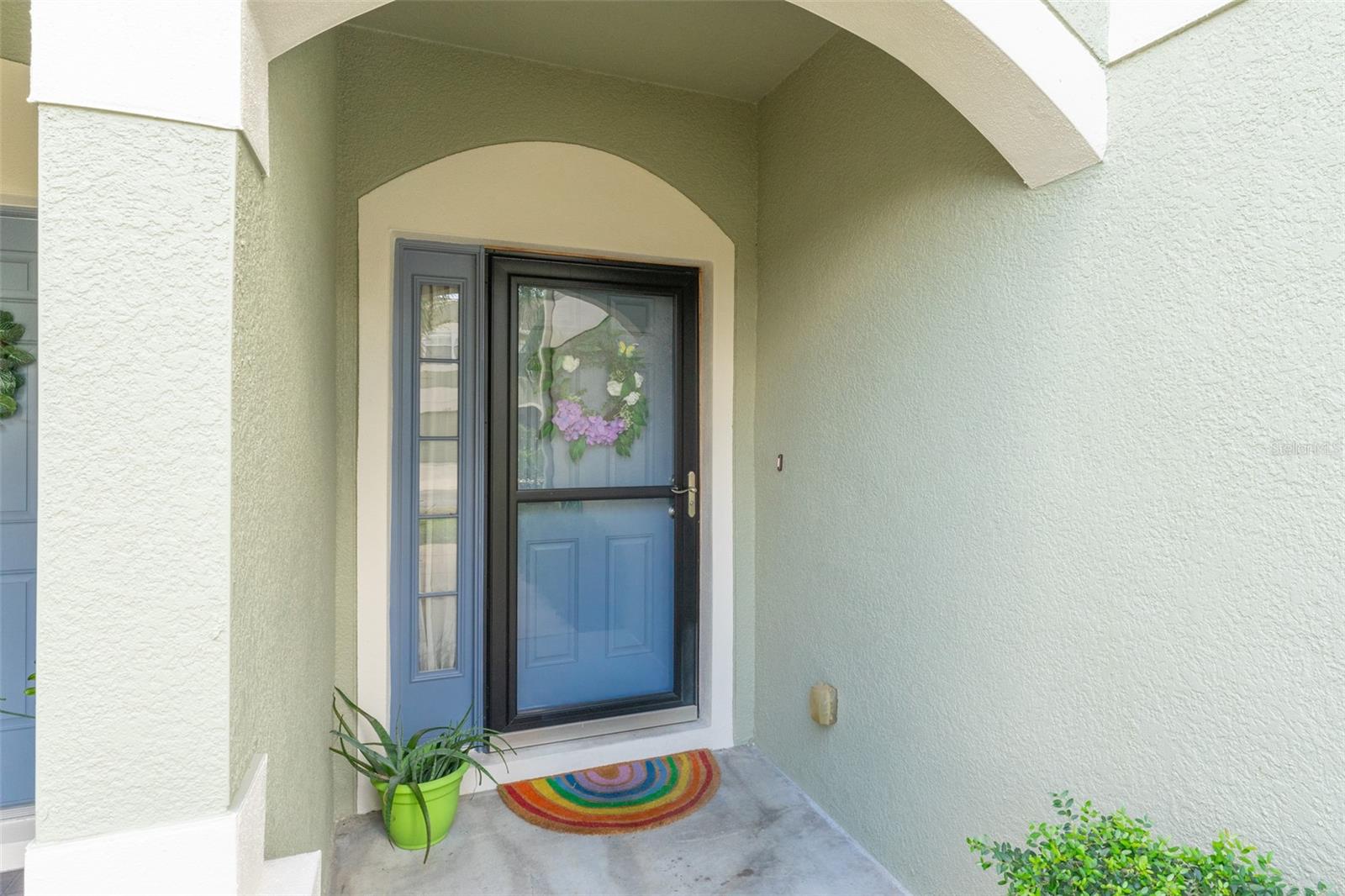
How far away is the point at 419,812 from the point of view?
2193 mm

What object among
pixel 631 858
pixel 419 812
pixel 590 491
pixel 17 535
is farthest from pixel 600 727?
pixel 17 535

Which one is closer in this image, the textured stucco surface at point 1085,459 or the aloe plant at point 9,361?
the textured stucco surface at point 1085,459

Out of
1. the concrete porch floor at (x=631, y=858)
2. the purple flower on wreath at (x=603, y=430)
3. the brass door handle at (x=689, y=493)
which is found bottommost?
the concrete porch floor at (x=631, y=858)

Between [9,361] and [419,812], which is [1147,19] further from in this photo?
[9,361]

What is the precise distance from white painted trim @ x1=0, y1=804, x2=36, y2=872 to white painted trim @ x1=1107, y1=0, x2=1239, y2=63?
3.41 m

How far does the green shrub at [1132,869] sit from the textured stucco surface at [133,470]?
119 centimetres

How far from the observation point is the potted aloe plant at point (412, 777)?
2172mm

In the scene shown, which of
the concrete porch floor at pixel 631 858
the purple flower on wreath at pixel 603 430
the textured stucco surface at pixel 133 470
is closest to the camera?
the textured stucco surface at pixel 133 470

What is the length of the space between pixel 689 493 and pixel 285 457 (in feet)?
6.43

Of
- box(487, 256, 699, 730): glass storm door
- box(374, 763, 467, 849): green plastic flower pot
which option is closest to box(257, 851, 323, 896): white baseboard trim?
box(374, 763, 467, 849): green plastic flower pot

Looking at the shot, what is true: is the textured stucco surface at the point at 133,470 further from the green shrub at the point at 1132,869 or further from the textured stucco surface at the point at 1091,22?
the textured stucco surface at the point at 1091,22

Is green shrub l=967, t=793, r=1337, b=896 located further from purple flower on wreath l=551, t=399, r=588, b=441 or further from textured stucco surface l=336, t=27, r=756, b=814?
purple flower on wreath l=551, t=399, r=588, b=441

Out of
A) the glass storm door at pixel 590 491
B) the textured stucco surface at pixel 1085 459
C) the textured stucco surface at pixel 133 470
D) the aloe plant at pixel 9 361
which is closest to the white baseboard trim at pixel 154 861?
the textured stucco surface at pixel 133 470

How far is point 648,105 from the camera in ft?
9.09
